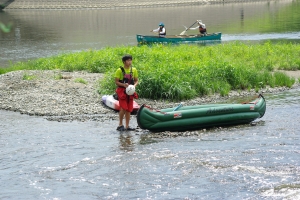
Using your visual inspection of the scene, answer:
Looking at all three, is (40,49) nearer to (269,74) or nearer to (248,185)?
(269,74)

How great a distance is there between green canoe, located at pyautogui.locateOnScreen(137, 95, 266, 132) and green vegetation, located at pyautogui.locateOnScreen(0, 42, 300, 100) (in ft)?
11.0

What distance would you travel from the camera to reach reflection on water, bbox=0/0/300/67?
35.3 meters

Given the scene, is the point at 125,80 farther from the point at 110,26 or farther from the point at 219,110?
the point at 110,26

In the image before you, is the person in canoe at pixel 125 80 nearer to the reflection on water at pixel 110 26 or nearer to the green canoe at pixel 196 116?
the green canoe at pixel 196 116

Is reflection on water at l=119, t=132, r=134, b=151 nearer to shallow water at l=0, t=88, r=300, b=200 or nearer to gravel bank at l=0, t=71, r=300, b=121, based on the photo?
shallow water at l=0, t=88, r=300, b=200

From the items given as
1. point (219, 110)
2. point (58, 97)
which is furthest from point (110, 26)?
point (219, 110)

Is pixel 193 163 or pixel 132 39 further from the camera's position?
pixel 132 39

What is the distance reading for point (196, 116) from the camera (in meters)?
12.0

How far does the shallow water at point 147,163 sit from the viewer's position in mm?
8461

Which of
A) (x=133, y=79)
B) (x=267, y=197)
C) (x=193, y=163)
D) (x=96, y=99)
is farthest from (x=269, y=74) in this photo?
(x=267, y=197)

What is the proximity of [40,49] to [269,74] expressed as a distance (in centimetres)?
1979

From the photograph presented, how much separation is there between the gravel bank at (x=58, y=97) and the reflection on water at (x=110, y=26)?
10.4 meters

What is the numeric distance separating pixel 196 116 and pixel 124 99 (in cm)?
183

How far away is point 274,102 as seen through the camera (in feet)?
50.2
